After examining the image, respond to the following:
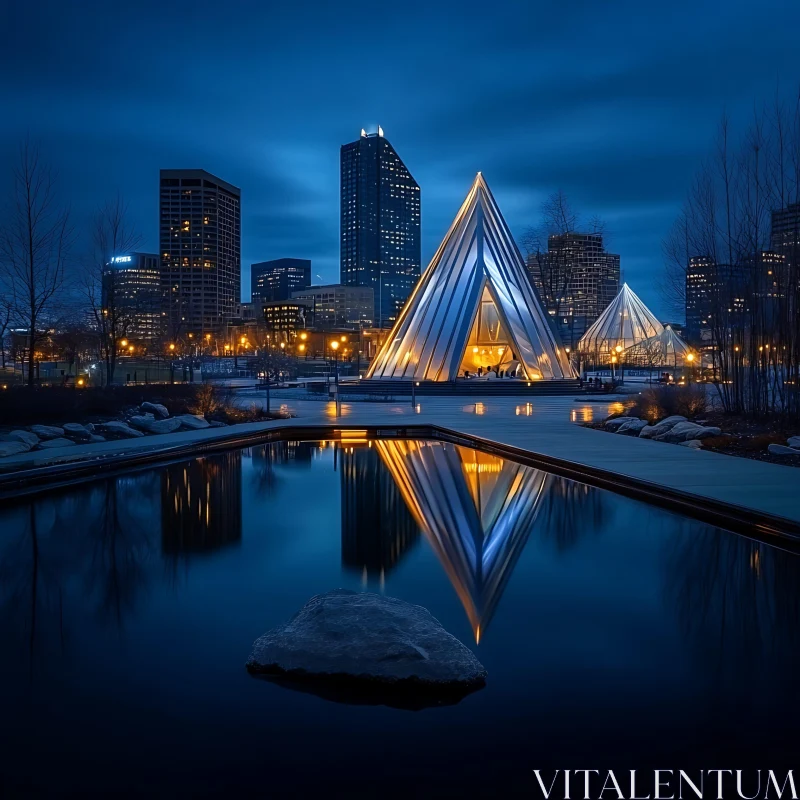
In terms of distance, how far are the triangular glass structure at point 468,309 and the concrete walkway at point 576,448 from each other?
9035 millimetres

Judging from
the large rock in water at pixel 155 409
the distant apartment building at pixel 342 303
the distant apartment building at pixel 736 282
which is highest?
the distant apartment building at pixel 342 303

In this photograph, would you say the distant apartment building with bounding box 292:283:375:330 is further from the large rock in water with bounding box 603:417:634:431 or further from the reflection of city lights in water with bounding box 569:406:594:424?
the large rock in water with bounding box 603:417:634:431

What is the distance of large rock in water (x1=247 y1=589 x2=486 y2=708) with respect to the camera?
13.8 feet

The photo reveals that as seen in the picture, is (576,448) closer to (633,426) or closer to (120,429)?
(633,426)

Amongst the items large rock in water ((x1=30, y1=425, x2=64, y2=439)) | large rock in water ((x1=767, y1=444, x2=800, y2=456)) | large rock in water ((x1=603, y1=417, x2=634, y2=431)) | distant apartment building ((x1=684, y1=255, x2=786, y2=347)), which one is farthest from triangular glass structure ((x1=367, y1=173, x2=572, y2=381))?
large rock in water ((x1=767, y1=444, x2=800, y2=456))

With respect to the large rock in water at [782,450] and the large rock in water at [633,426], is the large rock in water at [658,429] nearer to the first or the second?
the large rock in water at [633,426]

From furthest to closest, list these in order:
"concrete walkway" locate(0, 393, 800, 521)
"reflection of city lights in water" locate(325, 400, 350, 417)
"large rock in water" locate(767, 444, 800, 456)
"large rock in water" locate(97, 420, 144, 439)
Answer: "reflection of city lights in water" locate(325, 400, 350, 417) → "large rock in water" locate(97, 420, 144, 439) → "large rock in water" locate(767, 444, 800, 456) → "concrete walkway" locate(0, 393, 800, 521)

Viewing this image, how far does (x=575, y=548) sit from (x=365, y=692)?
3820 millimetres

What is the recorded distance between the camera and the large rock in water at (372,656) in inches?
165

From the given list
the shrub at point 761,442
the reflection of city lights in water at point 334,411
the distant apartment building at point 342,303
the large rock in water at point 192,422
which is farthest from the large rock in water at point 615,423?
the distant apartment building at point 342,303

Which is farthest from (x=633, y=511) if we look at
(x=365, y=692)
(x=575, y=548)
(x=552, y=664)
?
(x=365, y=692)

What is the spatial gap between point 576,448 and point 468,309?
21142mm

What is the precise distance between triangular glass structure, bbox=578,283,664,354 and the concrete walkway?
5309 cm

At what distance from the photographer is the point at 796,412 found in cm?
1468
